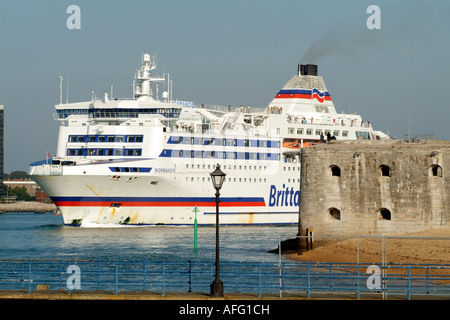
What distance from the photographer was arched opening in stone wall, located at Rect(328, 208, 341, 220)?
142 feet

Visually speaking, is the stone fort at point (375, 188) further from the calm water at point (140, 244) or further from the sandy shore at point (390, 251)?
the calm water at point (140, 244)

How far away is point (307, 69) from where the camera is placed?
83.4 m

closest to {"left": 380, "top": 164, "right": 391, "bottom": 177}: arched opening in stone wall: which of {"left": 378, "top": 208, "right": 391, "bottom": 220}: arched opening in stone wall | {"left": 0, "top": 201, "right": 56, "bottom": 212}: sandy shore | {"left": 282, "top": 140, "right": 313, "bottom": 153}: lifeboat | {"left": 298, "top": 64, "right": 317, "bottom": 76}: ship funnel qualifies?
{"left": 378, "top": 208, "right": 391, "bottom": 220}: arched opening in stone wall

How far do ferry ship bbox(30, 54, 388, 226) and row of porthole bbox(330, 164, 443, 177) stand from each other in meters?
15.7

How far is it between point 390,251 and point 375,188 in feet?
15.0

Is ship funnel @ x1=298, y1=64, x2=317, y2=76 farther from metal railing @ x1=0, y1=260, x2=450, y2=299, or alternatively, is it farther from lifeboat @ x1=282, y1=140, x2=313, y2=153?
metal railing @ x1=0, y1=260, x2=450, y2=299

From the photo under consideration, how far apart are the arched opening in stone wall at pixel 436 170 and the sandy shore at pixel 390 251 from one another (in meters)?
2.60

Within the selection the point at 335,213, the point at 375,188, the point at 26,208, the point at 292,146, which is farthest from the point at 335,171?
the point at 26,208

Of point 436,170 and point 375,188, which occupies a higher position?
point 436,170

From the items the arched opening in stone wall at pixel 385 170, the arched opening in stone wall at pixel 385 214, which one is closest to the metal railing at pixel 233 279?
the arched opening in stone wall at pixel 385 214

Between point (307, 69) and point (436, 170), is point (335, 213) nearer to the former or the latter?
point (436, 170)

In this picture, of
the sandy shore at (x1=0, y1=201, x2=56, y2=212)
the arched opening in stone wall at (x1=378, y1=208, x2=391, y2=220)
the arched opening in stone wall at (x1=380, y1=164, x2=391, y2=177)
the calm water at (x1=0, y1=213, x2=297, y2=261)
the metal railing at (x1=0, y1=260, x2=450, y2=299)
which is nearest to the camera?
the metal railing at (x1=0, y1=260, x2=450, y2=299)

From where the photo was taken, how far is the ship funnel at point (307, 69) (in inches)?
3264
